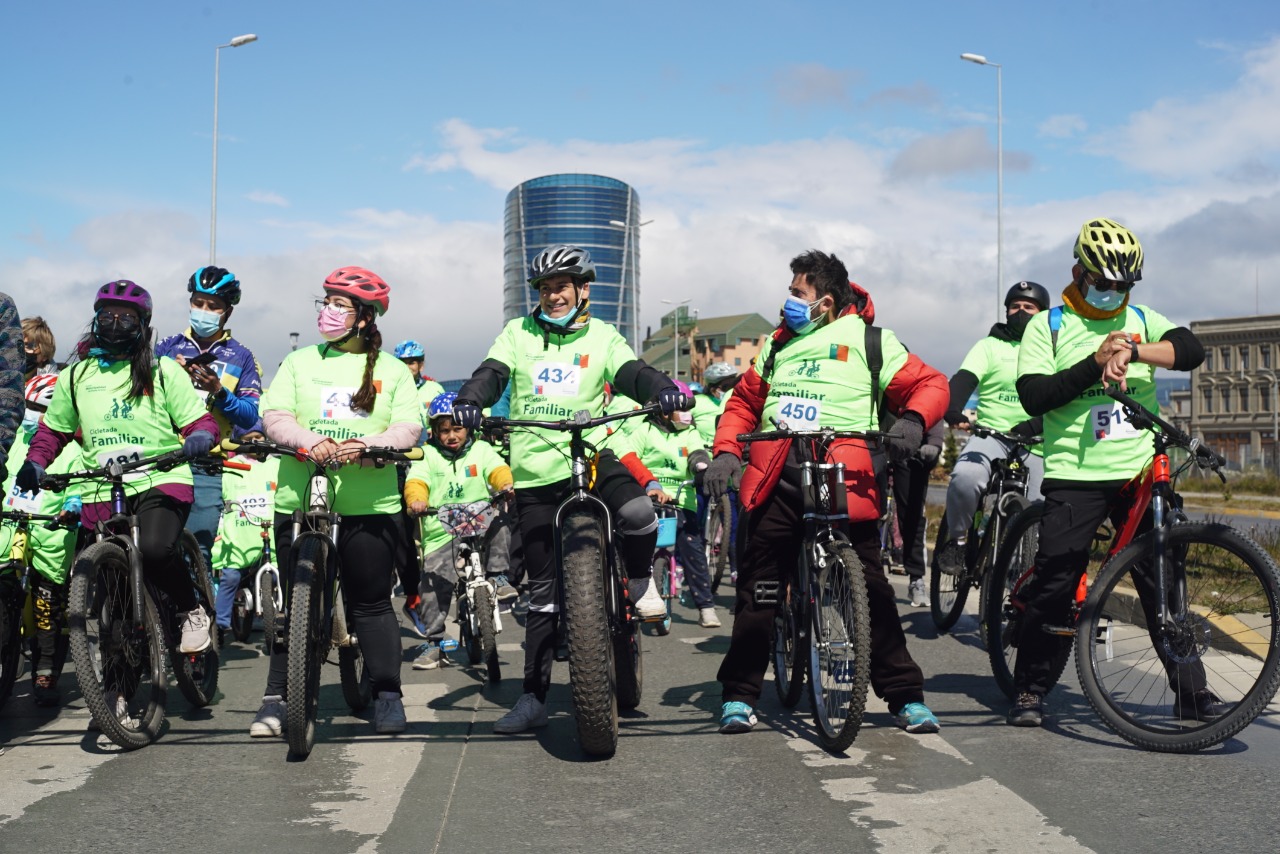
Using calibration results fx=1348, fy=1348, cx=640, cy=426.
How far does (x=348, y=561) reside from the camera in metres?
6.07

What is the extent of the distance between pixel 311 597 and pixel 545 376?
148 centimetres

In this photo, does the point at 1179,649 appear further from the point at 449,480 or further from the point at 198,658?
the point at 449,480

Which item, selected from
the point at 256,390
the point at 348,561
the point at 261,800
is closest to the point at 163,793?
the point at 261,800

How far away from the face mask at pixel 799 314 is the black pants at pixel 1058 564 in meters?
1.29

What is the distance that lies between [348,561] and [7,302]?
5.83 feet

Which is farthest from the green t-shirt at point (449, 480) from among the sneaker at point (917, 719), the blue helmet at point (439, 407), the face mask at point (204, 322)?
the sneaker at point (917, 719)

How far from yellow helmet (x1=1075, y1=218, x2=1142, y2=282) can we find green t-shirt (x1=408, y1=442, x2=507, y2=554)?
14.0ft

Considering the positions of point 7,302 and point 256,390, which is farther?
point 256,390

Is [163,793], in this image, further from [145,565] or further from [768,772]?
[768,772]

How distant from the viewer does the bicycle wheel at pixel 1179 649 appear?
521cm

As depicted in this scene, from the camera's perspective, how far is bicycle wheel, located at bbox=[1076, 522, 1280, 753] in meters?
5.21

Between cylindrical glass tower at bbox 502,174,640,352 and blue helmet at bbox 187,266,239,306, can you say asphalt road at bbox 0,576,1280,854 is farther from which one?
cylindrical glass tower at bbox 502,174,640,352

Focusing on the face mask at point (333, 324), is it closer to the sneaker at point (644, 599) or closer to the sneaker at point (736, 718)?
the sneaker at point (644, 599)

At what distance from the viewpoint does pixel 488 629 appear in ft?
25.5
